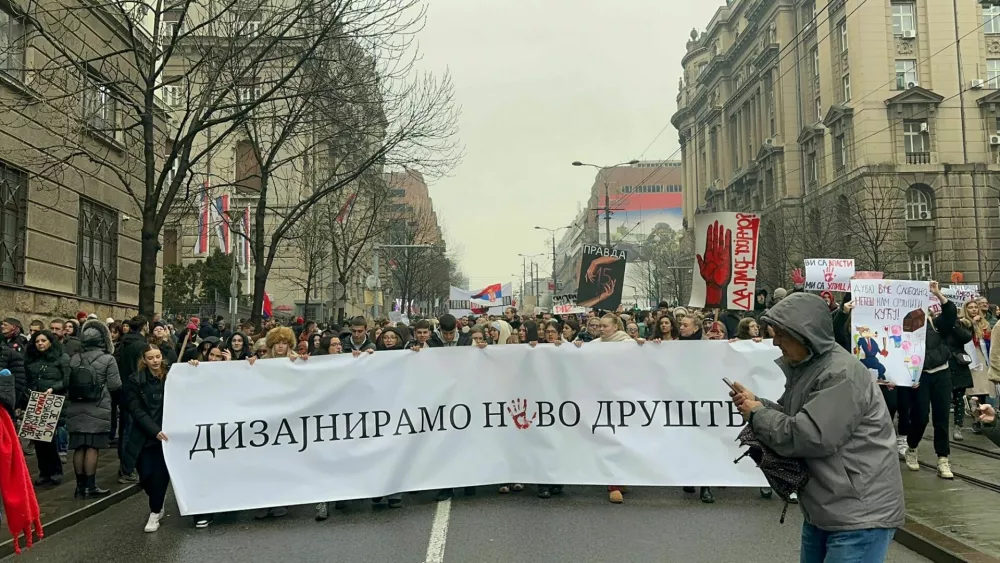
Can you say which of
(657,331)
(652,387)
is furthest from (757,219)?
(652,387)

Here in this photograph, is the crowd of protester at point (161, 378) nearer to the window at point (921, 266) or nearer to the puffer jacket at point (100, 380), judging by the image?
the puffer jacket at point (100, 380)

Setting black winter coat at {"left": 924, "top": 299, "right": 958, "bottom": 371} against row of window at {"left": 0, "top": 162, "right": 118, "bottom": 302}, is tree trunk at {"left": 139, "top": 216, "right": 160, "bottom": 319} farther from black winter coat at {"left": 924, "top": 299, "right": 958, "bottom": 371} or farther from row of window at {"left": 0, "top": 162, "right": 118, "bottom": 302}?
black winter coat at {"left": 924, "top": 299, "right": 958, "bottom": 371}

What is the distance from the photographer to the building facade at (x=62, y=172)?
14281 millimetres

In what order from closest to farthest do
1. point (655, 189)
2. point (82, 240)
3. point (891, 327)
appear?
1. point (891, 327)
2. point (82, 240)
3. point (655, 189)

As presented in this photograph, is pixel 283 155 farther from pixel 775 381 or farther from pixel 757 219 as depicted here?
pixel 775 381

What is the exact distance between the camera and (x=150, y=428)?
755cm

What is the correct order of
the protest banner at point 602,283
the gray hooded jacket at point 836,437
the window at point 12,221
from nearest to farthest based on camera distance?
the gray hooded jacket at point 836,437 < the window at point 12,221 < the protest banner at point 602,283

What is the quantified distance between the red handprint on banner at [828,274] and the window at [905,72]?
3642cm

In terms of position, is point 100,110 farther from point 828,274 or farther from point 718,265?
point 828,274

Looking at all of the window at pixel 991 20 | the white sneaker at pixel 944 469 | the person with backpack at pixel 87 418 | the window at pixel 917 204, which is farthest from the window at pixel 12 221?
the window at pixel 991 20

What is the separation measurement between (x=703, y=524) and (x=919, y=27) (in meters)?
46.9

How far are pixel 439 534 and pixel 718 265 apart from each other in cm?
595

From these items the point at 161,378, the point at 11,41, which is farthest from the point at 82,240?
the point at 161,378

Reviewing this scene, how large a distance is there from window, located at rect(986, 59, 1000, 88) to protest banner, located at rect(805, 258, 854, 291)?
36846 millimetres
